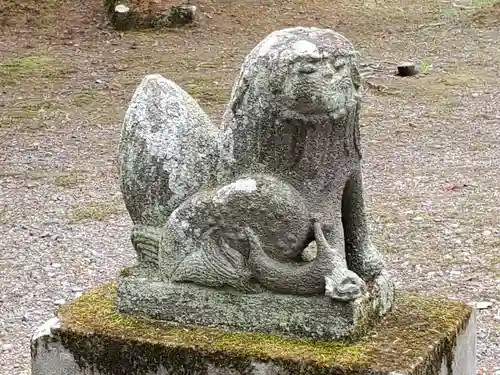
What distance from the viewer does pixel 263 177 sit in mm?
3023

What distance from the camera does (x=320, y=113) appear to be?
9.53ft

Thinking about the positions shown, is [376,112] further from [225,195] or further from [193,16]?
[225,195]

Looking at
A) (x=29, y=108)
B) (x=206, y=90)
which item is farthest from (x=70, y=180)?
(x=206, y=90)

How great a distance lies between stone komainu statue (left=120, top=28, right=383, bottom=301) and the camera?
2.92m

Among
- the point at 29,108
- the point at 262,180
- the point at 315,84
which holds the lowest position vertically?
the point at 29,108

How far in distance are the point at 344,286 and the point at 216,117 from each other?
6843mm

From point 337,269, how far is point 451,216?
4034 millimetres

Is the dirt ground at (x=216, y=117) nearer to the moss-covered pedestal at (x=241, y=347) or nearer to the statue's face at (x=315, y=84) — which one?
the moss-covered pedestal at (x=241, y=347)

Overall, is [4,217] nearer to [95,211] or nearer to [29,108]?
[95,211]

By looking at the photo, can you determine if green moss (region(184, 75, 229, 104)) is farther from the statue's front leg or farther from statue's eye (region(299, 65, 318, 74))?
statue's eye (region(299, 65, 318, 74))

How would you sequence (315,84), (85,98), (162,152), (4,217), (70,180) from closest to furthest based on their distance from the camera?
(315,84) → (162,152) → (4,217) → (70,180) → (85,98)

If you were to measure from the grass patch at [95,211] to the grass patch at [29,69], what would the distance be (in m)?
4.34

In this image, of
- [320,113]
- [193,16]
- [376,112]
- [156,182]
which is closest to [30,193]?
[376,112]

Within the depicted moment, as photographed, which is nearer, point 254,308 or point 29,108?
point 254,308
